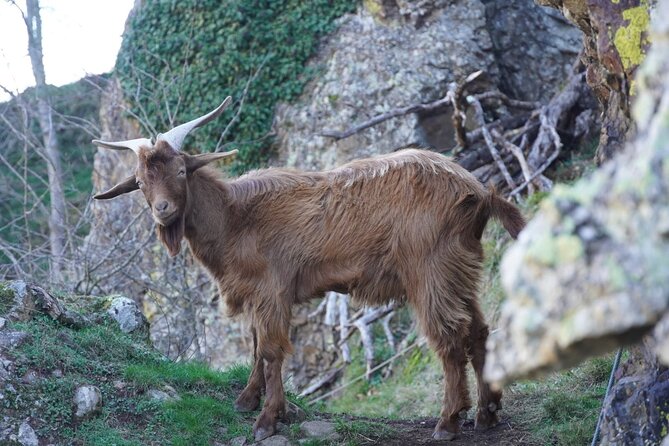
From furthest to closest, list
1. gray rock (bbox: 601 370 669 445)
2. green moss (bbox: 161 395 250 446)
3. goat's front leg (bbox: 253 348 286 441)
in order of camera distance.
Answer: goat's front leg (bbox: 253 348 286 441) → green moss (bbox: 161 395 250 446) → gray rock (bbox: 601 370 669 445)

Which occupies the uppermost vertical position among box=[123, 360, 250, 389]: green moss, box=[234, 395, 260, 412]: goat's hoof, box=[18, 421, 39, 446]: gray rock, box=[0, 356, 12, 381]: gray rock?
box=[0, 356, 12, 381]: gray rock

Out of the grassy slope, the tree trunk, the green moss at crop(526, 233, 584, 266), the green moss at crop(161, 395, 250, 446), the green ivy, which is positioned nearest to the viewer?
the green moss at crop(526, 233, 584, 266)

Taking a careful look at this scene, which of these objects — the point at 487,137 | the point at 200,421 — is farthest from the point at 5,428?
the point at 487,137

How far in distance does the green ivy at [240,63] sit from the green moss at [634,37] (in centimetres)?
696

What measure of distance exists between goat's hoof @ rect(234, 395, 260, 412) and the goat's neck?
98 cm

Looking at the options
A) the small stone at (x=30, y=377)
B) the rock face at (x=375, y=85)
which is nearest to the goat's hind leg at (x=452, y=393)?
the small stone at (x=30, y=377)

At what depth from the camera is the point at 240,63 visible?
11.4 m

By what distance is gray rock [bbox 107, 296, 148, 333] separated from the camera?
683 cm

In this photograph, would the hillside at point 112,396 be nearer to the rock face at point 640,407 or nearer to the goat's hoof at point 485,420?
the goat's hoof at point 485,420

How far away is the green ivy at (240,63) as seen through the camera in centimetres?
1133

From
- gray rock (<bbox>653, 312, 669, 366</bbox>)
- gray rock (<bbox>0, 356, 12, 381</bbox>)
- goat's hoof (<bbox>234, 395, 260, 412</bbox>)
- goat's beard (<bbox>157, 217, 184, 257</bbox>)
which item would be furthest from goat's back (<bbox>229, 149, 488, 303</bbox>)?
gray rock (<bbox>653, 312, 669, 366</bbox>)

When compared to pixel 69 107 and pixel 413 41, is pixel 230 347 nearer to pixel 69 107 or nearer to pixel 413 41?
pixel 413 41

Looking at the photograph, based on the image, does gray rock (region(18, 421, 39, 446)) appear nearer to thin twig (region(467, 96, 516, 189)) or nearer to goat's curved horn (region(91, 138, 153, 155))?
goat's curved horn (region(91, 138, 153, 155))

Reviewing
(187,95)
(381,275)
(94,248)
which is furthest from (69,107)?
(381,275)
